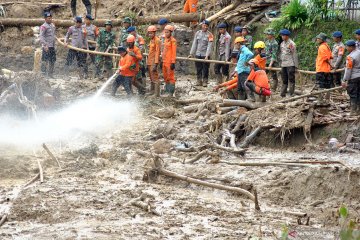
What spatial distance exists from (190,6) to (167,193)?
12.1m

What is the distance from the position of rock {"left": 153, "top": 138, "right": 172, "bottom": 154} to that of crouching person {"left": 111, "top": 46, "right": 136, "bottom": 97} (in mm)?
4229

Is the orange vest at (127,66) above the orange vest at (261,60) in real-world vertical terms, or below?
below

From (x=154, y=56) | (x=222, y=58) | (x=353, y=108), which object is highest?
(x=154, y=56)

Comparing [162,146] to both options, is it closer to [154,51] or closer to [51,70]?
[154,51]

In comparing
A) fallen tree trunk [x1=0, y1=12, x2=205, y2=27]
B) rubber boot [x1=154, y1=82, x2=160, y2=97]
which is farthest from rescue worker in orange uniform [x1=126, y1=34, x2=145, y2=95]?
fallen tree trunk [x1=0, y1=12, x2=205, y2=27]

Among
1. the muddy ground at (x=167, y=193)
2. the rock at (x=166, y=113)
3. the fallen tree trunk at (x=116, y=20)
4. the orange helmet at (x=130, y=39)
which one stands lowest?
the muddy ground at (x=167, y=193)

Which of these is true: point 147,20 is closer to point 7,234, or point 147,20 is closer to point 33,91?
point 33,91

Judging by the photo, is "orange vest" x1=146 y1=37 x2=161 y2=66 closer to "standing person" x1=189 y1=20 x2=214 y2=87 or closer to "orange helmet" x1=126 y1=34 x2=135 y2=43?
"orange helmet" x1=126 y1=34 x2=135 y2=43

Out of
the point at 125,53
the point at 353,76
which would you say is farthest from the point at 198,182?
the point at 125,53

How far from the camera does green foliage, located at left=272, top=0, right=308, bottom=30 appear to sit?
19000mm

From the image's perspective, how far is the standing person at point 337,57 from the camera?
50.9 feet

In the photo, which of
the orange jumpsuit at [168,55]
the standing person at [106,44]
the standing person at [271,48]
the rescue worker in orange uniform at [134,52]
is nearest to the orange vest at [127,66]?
the rescue worker in orange uniform at [134,52]

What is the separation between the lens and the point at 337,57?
1575 cm

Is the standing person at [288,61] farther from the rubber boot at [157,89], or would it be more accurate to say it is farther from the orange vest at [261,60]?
the rubber boot at [157,89]
